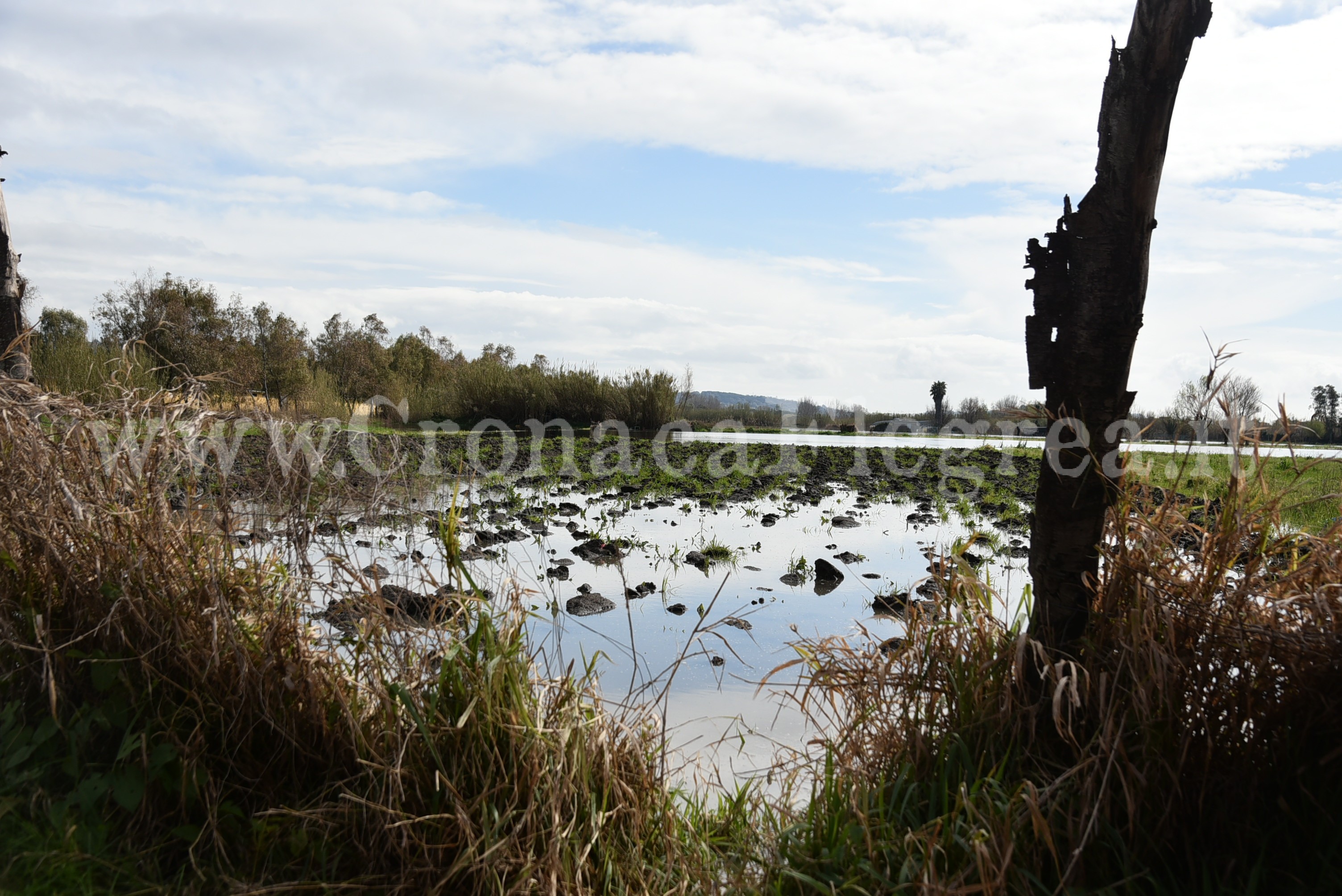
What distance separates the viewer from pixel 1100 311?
2.49 m

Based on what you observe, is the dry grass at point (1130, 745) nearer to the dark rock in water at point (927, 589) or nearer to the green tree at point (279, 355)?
the dark rock in water at point (927, 589)

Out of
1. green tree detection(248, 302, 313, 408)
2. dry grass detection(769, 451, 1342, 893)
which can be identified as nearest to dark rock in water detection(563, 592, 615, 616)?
dry grass detection(769, 451, 1342, 893)

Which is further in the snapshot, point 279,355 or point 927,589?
point 279,355

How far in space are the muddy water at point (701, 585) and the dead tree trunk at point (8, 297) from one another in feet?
5.90

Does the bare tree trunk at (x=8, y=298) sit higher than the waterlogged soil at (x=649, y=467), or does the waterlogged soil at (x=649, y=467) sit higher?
the bare tree trunk at (x=8, y=298)

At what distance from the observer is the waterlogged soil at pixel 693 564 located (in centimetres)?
307

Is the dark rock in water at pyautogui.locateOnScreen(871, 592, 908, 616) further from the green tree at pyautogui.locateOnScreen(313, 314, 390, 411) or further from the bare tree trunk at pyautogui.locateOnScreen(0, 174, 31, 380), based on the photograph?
the green tree at pyautogui.locateOnScreen(313, 314, 390, 411)

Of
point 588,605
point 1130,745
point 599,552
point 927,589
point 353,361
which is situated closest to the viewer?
point 1130,745

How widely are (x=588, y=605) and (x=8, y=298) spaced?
3.35 metres

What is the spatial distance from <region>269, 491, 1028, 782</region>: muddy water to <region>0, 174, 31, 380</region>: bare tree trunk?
5.90 feet

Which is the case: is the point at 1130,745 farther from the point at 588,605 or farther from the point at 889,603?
the point at 588,605

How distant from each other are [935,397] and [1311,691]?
107 feet

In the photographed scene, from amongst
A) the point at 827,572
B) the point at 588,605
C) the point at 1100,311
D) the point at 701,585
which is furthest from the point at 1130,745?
the point at 827,572

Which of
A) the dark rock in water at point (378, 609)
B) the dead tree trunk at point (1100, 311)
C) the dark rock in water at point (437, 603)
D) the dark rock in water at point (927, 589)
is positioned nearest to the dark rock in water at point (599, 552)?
the dark rock in water at point (927, 589)
